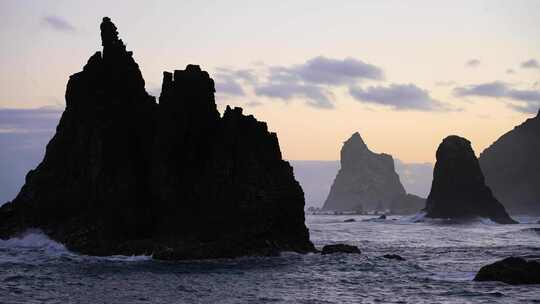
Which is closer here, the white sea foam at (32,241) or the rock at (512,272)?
the rock at (512,272)

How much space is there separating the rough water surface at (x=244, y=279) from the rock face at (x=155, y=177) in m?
A: 2.80

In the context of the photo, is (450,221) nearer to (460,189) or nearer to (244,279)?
(460,189)

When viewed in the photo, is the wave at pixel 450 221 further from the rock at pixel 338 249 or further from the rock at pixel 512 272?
the rock at pixel 512 272

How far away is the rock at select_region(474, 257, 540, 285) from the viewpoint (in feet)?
151

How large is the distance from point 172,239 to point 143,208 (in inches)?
247

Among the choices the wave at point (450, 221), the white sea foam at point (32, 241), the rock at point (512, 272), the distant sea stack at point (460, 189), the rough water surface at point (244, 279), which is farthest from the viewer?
the distant sea stack at point (460, 189)

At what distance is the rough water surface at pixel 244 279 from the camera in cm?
4006

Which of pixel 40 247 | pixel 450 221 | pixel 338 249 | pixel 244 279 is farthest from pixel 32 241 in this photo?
pixel 450 221

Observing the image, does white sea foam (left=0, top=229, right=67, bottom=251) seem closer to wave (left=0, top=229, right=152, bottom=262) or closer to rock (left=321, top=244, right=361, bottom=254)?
wave (left=0, top=229, right=152, bottom=262)

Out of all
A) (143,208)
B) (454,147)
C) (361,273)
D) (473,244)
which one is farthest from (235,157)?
(454,147)

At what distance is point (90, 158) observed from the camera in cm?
6875

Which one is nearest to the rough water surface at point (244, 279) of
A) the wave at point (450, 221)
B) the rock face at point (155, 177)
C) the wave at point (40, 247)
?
the wave at point (40, 247)

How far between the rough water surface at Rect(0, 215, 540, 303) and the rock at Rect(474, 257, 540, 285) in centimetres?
129

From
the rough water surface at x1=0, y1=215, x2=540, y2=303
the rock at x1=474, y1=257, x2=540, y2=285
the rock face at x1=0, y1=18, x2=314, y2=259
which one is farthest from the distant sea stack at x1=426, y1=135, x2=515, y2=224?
the rock at x1=474, y1=257, x2=540, y2=285
